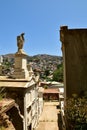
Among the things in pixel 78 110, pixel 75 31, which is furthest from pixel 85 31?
pixel 78 110

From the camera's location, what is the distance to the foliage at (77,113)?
358 inches

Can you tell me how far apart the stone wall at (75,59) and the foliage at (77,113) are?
1019mm

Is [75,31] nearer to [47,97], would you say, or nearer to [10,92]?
[10,92]

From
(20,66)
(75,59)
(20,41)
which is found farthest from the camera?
(20,41)

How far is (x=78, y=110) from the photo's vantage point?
920 cm

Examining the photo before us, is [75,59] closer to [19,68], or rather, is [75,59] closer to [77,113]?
[77,113]

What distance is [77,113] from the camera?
9.33 meters

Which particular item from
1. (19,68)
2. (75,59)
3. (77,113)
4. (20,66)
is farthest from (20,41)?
(77,113)

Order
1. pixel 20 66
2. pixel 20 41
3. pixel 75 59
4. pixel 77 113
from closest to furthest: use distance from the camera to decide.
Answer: pixel 77 113, pixel 75 59, pixel 20 66, pixel 20 41

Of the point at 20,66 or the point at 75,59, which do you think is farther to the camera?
the point at 20,66

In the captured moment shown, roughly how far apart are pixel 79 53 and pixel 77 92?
6.18 ft

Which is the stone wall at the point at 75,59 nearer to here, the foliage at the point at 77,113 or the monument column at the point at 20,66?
the foliage at the point at 77,113

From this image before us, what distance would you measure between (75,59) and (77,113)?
2.77 metres

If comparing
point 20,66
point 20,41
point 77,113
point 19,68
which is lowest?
point 77,113
